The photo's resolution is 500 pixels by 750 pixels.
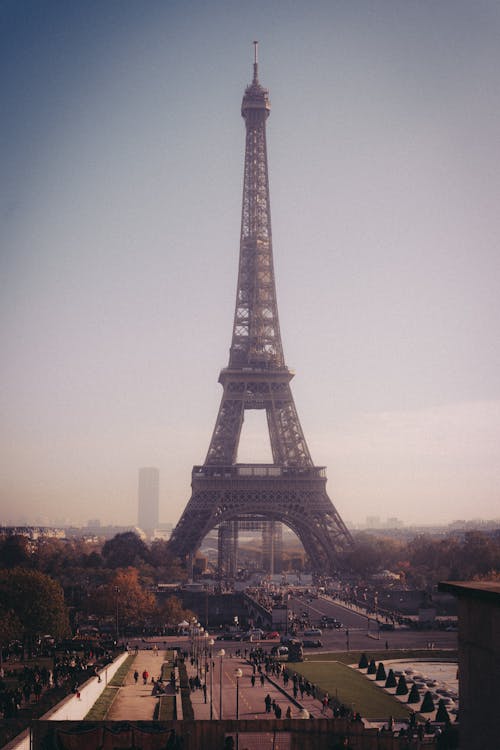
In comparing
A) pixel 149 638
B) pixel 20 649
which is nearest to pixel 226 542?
pixel 149 638

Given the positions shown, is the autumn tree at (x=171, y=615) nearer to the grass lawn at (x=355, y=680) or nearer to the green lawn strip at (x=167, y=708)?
the grass lawn at (x=355, y=680)

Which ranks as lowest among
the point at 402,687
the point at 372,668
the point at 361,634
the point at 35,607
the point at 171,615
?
the point at 402,687

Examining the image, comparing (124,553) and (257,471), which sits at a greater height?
(257,471)

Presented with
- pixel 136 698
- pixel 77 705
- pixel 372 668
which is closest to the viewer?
pixel 77 705

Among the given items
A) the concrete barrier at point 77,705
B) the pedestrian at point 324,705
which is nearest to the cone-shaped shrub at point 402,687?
the pedestrian at point 324,705

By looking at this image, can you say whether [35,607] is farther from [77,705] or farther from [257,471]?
[257,471]

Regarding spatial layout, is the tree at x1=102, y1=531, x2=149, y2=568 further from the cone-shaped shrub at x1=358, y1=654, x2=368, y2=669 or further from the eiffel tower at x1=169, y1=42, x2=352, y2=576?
the cone-shaped shrub at x1=358, y1=654, x2=368, y2=669

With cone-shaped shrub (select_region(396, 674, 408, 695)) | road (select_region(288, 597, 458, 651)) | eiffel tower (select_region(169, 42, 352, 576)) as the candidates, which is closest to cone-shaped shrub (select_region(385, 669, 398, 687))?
cone-shaped shrub (select_region(396, 674, 408, 695))

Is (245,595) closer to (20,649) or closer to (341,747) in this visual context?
(20,649)

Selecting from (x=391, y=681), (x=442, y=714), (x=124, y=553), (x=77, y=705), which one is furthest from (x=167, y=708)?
(x=124, y=553)
